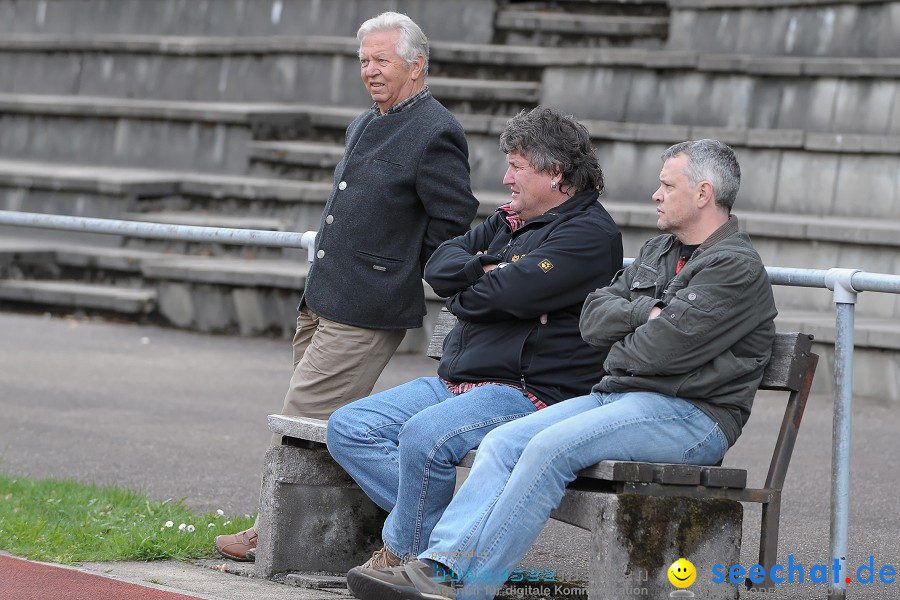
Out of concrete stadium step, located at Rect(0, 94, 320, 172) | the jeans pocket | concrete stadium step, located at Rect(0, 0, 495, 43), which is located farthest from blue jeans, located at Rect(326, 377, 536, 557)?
concrete stadium step, located at Rect(0, 0, 495, 43)

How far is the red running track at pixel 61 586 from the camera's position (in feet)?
15.1

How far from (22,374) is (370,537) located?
4937 mm

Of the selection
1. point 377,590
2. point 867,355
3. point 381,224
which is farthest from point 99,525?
point 867,355

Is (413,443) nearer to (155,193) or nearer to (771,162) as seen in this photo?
(771,162)

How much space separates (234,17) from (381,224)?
1089 centimetres

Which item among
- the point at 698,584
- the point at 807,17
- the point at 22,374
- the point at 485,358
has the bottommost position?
the point at 22,374

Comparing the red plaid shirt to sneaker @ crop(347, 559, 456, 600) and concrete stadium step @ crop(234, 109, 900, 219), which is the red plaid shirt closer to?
sneaker @ crop(347, 559, 456, 600)

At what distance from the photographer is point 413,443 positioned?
14.8ft

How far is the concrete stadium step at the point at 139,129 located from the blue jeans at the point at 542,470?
30.3ft

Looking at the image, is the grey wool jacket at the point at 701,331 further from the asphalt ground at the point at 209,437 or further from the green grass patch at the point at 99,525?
the green grass patch at the point at 99,525

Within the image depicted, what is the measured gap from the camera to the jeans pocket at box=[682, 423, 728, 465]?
4242mm

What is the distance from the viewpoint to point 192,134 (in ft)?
45.3

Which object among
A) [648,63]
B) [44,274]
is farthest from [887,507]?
[44,274]

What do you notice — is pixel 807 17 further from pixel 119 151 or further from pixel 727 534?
pixel 727 534
